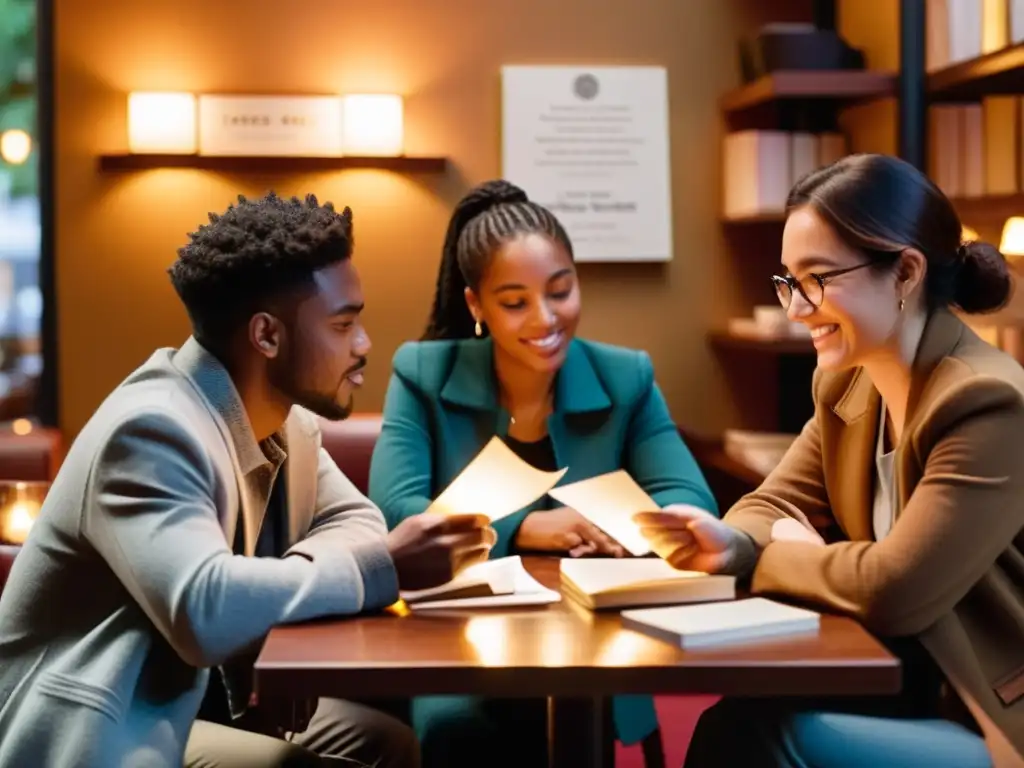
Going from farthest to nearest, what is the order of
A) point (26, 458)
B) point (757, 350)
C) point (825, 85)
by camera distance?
point (757, 350) < point (825, 85) < point (26, 458)

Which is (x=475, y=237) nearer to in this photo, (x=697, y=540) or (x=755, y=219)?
(x=697, y=540)

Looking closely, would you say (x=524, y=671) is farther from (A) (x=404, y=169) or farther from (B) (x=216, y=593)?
(A) (x=404, y=169)

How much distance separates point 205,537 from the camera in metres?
1.72

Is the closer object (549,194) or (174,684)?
(174,684)

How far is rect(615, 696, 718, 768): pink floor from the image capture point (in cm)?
355

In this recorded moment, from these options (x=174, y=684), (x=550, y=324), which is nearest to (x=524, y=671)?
(x=174, y=684)

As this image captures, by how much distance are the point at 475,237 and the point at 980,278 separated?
1.09 meters

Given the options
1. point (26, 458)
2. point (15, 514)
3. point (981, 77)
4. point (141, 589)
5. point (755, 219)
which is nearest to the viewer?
point (141, 589)

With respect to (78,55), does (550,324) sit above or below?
below

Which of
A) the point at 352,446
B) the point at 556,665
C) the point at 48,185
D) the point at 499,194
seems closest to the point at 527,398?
the point at 499,194

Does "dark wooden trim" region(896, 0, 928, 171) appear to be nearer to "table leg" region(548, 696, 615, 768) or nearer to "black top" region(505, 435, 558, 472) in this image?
"black top" region(505, 435, 558, 472)

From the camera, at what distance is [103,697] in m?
1.71

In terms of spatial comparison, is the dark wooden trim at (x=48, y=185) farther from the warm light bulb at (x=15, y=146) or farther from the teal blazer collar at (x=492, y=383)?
the teal blazer collar at (x=492, y=383)

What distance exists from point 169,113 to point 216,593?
3313mm
